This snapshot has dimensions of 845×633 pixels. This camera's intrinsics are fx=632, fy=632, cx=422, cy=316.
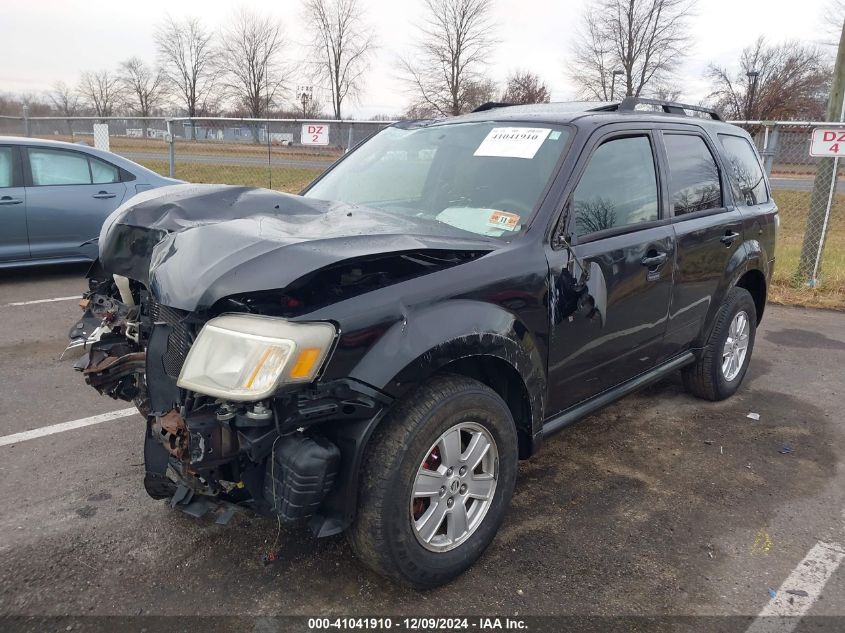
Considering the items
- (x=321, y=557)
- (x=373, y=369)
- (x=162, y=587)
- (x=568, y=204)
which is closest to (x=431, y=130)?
(x=568, y=204)

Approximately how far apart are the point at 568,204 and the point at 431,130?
112cm

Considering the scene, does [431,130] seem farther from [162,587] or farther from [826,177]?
[826,177]

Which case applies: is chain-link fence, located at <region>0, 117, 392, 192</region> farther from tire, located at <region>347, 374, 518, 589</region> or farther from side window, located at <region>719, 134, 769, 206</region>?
tire, located at <region>347, 374, 518, 589</region>

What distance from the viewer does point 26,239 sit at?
716 centimetres

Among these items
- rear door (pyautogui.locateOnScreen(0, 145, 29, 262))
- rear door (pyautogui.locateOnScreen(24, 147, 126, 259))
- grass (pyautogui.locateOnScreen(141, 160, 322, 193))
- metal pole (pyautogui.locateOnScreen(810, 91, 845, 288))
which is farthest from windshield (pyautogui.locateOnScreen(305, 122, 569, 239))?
grass (pyautogui.locateOnScreen(141, 160, 322, 193))

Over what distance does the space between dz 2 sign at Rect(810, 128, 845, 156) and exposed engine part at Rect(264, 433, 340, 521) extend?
26.0 ft

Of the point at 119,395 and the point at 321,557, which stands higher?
the point at 119,395

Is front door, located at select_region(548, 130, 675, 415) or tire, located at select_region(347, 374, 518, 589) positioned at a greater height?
front door, located at select_region(548, 130, 675, 415)

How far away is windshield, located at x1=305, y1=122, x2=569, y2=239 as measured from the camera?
293 centimetres

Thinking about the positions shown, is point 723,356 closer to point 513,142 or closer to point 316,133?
point 513,142

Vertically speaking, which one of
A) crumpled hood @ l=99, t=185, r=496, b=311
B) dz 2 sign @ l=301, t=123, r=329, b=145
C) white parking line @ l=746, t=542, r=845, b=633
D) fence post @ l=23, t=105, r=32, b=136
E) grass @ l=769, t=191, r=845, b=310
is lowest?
white parking line @ l=746, t=542, r=845, b=633

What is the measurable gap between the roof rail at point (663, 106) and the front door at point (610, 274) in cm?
26

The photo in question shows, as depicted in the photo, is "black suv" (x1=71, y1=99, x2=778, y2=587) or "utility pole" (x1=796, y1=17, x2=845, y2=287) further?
"utility pole" (x1=796, y1=17, x2=845, y2=287)

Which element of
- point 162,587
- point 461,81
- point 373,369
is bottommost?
point 162,587
